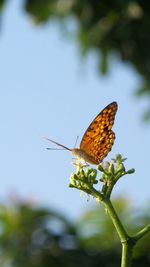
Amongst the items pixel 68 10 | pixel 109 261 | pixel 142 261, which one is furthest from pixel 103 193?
pixel 68 10

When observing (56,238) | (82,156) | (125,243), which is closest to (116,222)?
(125,243)

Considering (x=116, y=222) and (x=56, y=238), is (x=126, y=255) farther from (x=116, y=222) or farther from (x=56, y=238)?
(x=56, y=238)

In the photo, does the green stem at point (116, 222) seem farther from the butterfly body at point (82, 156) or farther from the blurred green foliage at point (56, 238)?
the blurred green foliage at point (56, 238)

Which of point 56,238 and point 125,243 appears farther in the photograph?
point 56,238

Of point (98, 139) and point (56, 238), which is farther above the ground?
point (98, 139)

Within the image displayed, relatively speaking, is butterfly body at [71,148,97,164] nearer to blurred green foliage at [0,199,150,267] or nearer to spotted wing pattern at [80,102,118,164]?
spotted wing pattern at [80,102,118,164]

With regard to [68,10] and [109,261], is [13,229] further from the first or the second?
[68,10]

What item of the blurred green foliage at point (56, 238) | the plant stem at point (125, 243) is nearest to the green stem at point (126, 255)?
the plant stem at point (125, 243)
